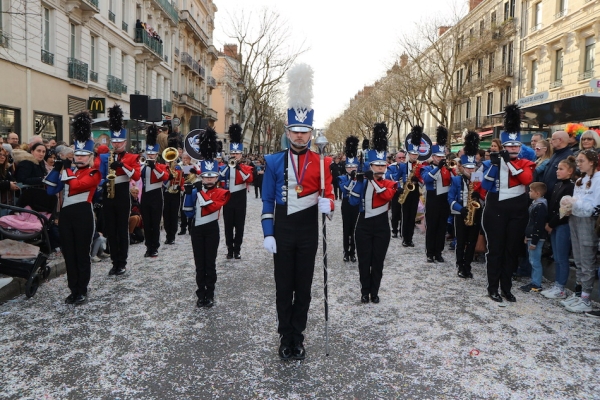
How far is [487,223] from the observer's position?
Answer: 626cm

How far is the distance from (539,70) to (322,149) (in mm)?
28911

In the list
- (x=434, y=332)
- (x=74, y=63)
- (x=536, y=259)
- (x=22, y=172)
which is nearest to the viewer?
(x=434, y=332)

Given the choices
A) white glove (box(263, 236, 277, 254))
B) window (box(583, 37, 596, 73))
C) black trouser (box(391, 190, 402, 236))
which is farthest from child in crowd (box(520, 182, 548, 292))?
window (box(583, 37, 596, 73))

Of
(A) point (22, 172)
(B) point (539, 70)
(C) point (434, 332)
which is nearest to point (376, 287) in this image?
(C) point (434, 332)

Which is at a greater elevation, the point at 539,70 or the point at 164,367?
the point at 539,70

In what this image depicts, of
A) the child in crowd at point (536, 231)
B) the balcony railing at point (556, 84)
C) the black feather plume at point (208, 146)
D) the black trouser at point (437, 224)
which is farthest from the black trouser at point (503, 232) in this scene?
the balcony railing at point (556, 84)

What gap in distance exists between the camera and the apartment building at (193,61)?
38594 millimetres

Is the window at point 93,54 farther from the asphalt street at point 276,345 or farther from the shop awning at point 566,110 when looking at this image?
the shop awning at point 566,110

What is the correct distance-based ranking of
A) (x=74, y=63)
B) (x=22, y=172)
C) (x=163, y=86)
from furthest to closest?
→ (x=163, y=86)
(x=74, y=63)
(x=22, y=172)

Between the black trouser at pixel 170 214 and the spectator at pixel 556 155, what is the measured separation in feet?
23.4

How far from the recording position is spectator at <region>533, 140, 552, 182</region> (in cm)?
769

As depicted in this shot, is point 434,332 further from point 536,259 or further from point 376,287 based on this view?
point 536,259

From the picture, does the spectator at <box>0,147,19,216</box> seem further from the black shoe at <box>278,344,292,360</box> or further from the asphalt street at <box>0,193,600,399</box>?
the black shoe at <box>278,344,292,360</box>

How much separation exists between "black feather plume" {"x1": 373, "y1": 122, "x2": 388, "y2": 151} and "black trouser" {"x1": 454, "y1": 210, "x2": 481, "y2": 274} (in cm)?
217
